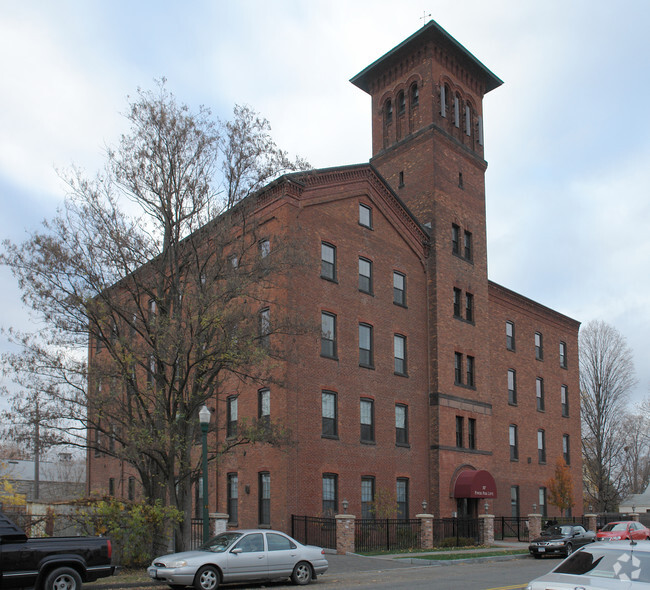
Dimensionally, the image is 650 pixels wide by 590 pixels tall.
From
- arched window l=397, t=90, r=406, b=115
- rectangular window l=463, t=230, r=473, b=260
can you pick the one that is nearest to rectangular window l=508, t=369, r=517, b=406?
rectangular window l=463, t=230, r=473, b=260

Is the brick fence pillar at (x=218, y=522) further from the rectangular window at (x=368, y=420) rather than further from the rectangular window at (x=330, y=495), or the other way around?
the rectangular window at (x=368, y=420)

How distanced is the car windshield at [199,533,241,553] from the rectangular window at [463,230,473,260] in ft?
80.1

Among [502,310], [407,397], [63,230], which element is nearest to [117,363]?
[63,230]

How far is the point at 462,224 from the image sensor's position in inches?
1480

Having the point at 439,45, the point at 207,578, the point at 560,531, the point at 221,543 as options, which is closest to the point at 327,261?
the point at 560,531

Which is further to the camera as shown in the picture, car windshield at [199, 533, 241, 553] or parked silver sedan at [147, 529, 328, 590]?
car windshield at [199, 533, 241, 553]

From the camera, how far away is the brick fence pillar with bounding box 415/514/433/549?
93.7 ft

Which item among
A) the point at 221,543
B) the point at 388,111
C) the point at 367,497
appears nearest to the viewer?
the point at 221,543

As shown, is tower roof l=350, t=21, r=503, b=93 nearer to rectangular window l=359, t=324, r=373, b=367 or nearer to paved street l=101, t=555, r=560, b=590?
rectangular window l=359, t=324, r=373, b=367

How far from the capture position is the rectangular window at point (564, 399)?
47.1 meters

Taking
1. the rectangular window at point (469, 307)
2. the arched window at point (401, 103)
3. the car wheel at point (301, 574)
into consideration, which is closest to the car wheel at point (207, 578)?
the car wheel at point (301, 574)

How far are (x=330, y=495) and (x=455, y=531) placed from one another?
7.30 m

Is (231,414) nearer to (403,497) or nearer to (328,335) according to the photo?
(328,335)

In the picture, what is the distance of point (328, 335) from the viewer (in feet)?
96.3
